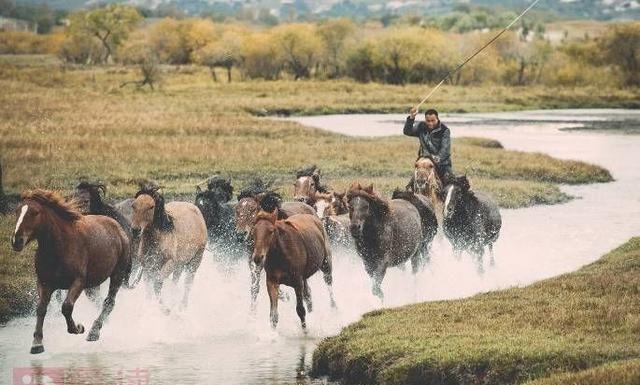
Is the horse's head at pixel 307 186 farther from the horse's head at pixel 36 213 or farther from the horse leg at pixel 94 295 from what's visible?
the horse's head at pixel 36 213

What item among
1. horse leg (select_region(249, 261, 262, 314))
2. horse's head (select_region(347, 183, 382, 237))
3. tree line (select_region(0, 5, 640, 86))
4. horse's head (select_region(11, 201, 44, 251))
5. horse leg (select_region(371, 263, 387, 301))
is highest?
horse's head (select_region(11, 201, 44, 251))

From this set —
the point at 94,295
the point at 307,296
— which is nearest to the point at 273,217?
the point at 307,296

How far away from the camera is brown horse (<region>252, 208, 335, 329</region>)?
16.2 meters

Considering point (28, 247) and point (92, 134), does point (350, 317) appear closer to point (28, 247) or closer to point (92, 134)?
point (28, 247)

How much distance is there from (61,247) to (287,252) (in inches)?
116

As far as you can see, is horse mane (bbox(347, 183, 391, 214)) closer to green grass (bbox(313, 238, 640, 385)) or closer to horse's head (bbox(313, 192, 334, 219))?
green grass (bbox(313, 238, 640, 385))

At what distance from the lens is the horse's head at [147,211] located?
728 inches

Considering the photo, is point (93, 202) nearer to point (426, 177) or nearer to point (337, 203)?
point (337, 203)

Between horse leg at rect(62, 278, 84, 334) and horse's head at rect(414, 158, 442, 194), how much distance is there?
7.55m

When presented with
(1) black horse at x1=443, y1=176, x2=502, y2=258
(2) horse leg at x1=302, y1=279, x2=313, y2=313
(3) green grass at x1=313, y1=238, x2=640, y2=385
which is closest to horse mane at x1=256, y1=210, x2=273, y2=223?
(3) green grass at x1=313, y1=238, x2=640, y2=385

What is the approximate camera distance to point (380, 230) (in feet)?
64.1

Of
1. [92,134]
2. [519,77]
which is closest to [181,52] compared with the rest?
[519,77]

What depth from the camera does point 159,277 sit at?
19078 mm

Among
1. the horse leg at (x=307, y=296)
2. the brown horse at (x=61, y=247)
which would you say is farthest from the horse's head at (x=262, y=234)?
the brown horse at (x=61, y=247)
